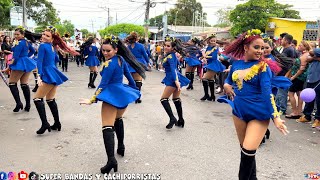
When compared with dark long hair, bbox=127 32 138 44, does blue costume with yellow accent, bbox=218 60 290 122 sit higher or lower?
lower

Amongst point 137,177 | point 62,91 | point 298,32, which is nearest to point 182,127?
point 137,177

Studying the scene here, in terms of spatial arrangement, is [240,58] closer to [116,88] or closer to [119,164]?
[116,88]

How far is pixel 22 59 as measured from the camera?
24.2 ft

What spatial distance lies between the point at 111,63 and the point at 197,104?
17.5 ft

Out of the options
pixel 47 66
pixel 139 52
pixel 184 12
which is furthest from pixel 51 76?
pixel 184 12

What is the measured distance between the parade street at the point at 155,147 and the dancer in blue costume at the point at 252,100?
859 mm

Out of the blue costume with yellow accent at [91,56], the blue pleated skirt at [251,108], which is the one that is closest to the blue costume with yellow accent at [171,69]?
the blue pleated skirt at [251,108]

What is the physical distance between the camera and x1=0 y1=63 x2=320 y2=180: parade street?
445 cm

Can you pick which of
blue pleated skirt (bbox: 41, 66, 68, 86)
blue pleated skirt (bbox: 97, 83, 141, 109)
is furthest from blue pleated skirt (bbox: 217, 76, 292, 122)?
blue pleated skirt (bbox: 41, 66, 68, 86)

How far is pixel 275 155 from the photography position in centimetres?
520

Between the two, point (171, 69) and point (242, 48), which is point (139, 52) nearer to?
point (171, 69)

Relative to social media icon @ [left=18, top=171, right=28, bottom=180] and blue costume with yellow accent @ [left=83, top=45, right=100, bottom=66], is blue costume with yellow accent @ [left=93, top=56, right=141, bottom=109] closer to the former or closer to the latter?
social media icon @ [left=18, top=171, right=28, bottom=180]

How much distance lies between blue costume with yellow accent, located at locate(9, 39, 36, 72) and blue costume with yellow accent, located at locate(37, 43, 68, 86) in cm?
168

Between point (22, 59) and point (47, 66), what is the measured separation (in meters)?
1.91
